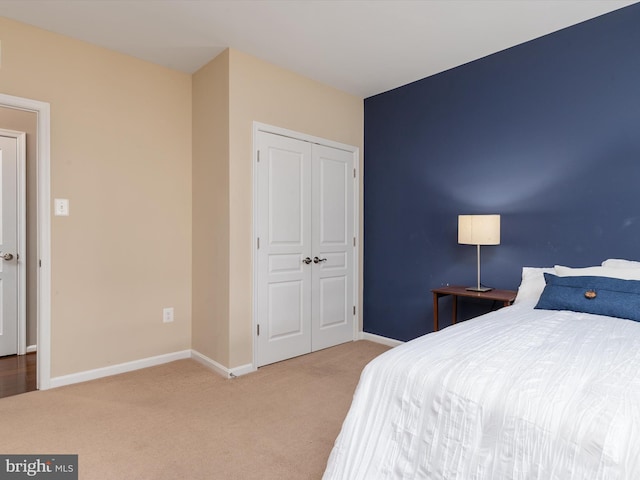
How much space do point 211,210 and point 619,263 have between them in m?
3.03

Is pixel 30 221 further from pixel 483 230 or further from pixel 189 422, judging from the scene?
pixel 483 230

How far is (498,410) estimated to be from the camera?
3.50 feet

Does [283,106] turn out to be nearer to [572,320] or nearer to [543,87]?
[543,87]

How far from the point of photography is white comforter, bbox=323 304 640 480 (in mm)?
935

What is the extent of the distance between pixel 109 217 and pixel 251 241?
116 cm

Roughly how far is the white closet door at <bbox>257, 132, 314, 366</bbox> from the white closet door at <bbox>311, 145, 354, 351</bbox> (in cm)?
10

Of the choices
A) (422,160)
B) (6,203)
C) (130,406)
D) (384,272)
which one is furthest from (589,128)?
(6,203)

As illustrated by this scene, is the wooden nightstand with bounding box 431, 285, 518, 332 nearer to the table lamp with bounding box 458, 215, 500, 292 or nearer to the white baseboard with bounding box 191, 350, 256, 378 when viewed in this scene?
the table lamp with bounding box 458, 215, 500, 292

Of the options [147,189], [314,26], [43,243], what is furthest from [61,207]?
[314,26]

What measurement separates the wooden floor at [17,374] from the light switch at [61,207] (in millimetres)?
1310

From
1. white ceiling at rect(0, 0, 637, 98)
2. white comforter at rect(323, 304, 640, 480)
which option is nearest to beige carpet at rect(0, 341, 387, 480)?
white comforter at rect(323, 304, 640, 480)

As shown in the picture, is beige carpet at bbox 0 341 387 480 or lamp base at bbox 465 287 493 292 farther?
lamp base at bbox 465 287 493 292

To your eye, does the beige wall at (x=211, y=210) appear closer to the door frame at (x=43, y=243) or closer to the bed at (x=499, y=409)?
the door frame at (x=43, y=243)

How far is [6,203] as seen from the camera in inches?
138
